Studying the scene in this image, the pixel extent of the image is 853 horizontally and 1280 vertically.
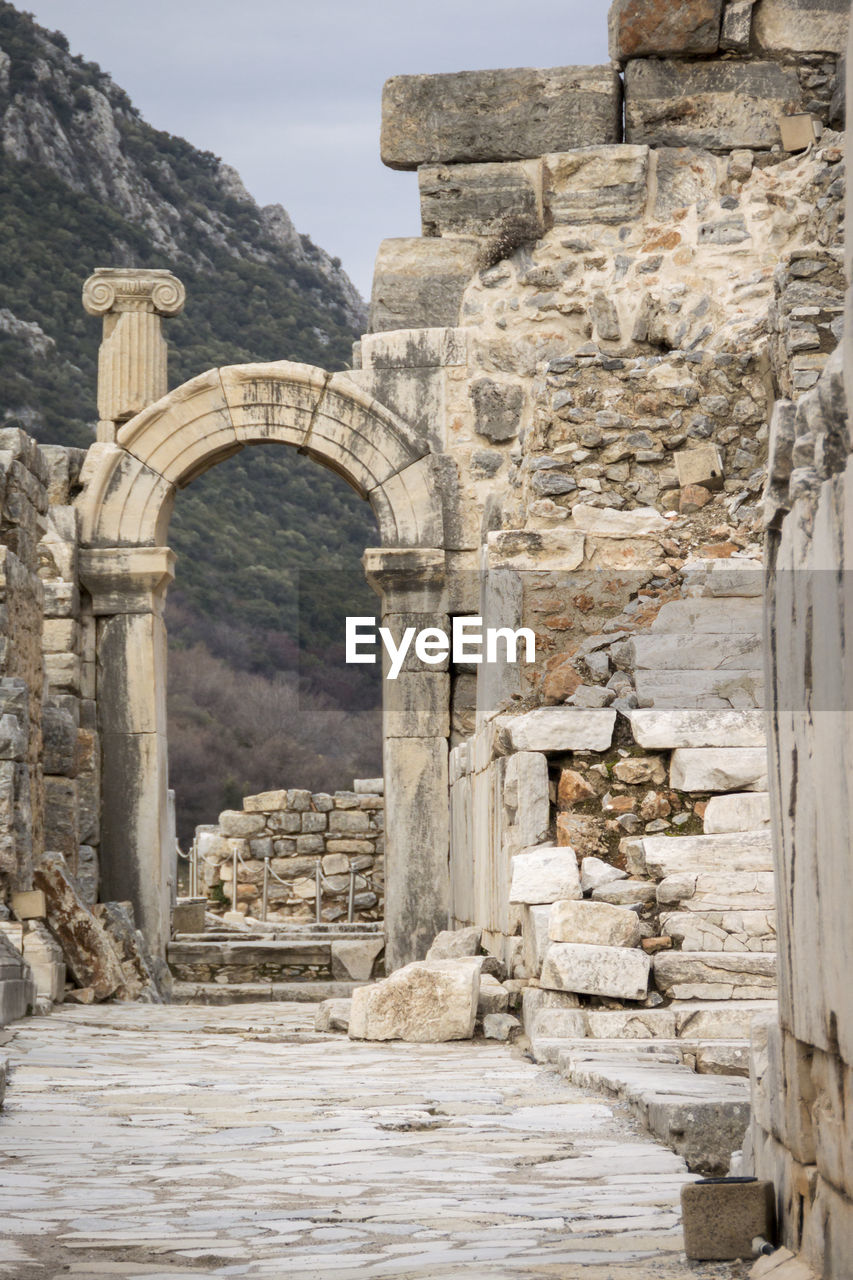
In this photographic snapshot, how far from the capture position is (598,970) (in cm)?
608

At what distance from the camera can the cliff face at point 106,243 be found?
106 ft

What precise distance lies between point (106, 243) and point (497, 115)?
82.6 ft

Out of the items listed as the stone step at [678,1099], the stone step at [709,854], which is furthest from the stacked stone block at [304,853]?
the stone step at [678,1099]

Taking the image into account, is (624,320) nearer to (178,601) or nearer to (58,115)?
(178,601)

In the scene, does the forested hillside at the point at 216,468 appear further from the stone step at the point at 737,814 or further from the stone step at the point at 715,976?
the stone step at the point at 715,976

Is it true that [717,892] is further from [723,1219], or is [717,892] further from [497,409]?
[497,409]

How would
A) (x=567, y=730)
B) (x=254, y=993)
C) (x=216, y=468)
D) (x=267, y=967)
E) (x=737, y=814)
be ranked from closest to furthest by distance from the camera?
(x=737, y=814) < (x=567, y=730) < (x=254, y=993) < (x=267, y=967) < (x=216, y=468)

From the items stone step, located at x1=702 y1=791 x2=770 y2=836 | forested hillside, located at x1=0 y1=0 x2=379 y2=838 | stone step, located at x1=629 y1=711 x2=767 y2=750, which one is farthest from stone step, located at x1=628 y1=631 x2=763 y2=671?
forested hillside, located at x1=0 y1=0 x2=379 y2=838

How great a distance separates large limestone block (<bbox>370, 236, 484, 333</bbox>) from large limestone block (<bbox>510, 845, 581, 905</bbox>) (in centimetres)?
561

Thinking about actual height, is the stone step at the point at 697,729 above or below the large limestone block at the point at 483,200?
below

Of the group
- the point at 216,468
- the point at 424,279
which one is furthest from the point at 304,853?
the point at 216,468

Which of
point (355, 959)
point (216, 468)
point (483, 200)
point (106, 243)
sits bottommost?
point (355, 959)

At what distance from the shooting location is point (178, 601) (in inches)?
1336

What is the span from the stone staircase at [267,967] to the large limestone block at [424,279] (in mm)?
4757
